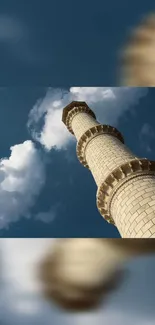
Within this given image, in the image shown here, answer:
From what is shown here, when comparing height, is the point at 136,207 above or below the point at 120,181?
below

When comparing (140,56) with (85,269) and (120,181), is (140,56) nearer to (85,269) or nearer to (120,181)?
(85,269)

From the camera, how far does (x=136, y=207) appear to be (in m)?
10.5

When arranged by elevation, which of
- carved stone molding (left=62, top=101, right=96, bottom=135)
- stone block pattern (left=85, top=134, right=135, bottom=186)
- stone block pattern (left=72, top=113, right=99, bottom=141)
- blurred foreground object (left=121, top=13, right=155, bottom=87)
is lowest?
blurred foreground object (left=121, top=13, right=155, bottom=87)

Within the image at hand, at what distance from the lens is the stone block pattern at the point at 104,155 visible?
13.4m

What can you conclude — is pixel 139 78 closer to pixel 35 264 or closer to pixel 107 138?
pixel 35 264

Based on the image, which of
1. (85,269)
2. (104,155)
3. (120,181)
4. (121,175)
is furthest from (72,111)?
(85,269)

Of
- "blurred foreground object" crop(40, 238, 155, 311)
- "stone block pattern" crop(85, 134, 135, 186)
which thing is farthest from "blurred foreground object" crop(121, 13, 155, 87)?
"stone block pattern" crop(85, 134, 135, 186)

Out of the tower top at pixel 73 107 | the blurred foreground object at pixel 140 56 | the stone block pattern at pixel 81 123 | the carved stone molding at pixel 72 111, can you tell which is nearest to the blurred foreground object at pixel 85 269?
the blurred foreground object at pixel 140 56

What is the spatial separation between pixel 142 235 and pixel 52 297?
891 centimetres

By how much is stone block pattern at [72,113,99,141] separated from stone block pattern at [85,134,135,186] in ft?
4.95

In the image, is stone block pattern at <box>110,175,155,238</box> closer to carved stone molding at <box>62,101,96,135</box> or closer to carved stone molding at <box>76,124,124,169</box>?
carved stone molding at <box>76,124,124,169</box>

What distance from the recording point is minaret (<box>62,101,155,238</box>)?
10273mm

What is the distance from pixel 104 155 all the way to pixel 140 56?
42.4 ft

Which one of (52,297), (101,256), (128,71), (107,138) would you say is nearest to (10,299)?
(52,297)
